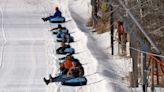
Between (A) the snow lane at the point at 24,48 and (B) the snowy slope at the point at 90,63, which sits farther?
(A) the snow lane at the point at 24,48

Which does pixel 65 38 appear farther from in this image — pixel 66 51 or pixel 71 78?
pixel 71 78

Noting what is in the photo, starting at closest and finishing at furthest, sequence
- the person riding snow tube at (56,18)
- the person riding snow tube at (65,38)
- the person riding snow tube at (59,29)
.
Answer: the person riding snow tube at (65,38), the person riding snow tube at (59,29), the person riding snow tube at (56,18)

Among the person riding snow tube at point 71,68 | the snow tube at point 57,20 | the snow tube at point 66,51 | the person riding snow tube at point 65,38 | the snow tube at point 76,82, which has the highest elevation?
the snow tube at point 57,20

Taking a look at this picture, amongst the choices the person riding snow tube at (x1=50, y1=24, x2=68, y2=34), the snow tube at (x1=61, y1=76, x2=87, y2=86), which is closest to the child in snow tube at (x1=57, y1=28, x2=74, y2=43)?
the person riding snow tube at (x1=50, y1=24, x2=68, y2=34)

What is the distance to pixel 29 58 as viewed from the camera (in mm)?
20984

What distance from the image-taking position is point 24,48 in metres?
22.7

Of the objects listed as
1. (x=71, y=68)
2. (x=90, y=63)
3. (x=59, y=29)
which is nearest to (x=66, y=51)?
(x=90, y=63)

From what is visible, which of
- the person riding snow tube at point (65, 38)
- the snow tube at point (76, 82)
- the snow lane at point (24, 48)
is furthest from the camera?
the person riding snow tube at point (65, 38)

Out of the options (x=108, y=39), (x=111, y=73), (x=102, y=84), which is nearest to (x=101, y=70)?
(x=111, y=73)

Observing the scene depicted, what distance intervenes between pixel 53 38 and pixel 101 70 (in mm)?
6866

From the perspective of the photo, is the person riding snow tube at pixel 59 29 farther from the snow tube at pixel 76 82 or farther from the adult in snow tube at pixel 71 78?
the snow tube at pixel 76 82

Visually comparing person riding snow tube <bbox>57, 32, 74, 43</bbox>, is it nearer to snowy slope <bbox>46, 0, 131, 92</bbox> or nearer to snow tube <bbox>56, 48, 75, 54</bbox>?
snowy slope <bbox>46, 0, 131, 92</bbox>

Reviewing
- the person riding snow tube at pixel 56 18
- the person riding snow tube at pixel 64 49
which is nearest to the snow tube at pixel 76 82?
the person riding snow tube at pixel 64 49

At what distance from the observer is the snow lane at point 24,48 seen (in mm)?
17578
